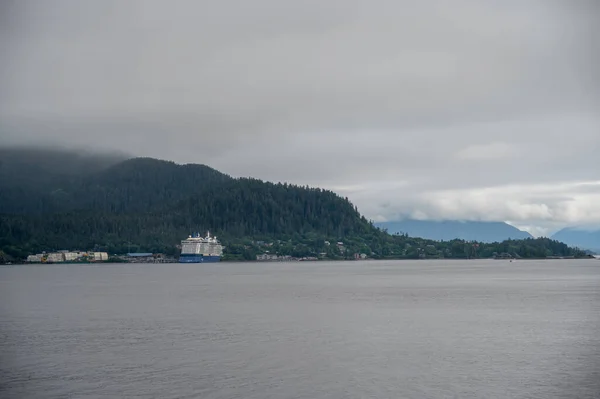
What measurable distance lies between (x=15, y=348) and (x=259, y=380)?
2471 cm

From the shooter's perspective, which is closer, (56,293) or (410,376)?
(410,376)

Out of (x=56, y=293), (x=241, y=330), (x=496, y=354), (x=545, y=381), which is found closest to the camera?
(x=545, y=381)

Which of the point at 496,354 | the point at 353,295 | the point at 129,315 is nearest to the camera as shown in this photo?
the point at 496,354

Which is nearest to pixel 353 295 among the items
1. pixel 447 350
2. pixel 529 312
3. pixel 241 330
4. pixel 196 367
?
pixel 529 312

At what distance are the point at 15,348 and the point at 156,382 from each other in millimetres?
19237

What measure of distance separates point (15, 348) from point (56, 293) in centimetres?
7439

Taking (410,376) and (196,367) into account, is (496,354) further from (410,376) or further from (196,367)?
(196,367)

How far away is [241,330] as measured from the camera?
70.6m

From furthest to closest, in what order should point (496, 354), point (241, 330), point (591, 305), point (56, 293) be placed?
point (56, 293) → point (591, 305) → point (241, 330) → point (496, 354)

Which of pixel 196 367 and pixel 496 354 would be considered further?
pixel 496 354

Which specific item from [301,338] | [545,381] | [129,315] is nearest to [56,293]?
[129,315]

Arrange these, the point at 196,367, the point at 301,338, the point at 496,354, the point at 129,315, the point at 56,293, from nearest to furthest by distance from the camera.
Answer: the point at 196,367
the point at 496,354
the point at 301,338
the point at 129,315
the point at 56,293

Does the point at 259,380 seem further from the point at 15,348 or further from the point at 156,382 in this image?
the point at 15,348

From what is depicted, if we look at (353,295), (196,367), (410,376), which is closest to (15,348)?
(196,367)
